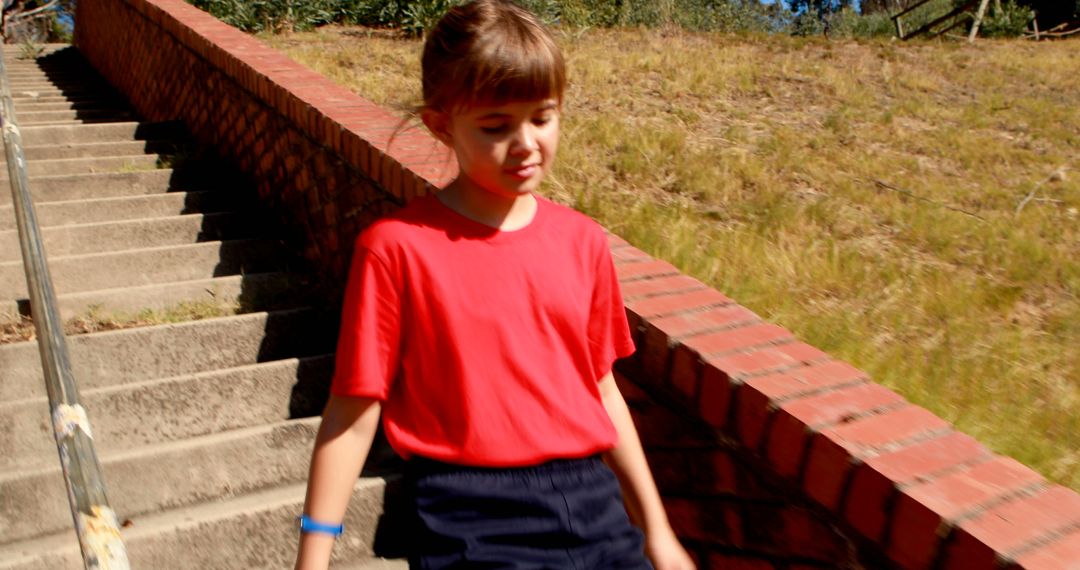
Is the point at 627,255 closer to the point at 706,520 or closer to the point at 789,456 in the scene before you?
the point at 706,520

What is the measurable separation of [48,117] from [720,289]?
6.20 metres

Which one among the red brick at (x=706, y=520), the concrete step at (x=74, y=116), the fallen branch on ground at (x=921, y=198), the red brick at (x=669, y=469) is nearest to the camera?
the red brick at (x=706, y=520)

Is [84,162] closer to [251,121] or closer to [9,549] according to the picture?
[251,121]

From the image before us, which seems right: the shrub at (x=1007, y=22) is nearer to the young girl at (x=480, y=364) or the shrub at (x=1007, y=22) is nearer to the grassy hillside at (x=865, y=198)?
the grassy hillside at (x=865, y=198)

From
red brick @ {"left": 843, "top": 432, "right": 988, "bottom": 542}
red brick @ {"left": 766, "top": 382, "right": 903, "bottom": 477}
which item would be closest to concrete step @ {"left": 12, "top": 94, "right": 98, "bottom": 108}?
red brick @ {"left": 766, "top": 382, "right": 903, "bottom": 477}

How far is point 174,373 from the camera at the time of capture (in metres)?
3.78

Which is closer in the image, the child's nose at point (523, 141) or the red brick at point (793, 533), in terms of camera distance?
the child's nose at point (523, 141)

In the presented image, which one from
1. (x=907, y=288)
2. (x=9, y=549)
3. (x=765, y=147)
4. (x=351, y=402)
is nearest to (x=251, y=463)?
(x=9, y=549)

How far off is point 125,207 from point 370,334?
4.04m

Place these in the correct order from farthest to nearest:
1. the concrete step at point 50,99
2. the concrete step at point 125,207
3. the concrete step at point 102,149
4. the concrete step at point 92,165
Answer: the concrete step at point 50,99, the concrete step at point 102,149, the concrete step at point 92,165, the concrete step at point 125,207

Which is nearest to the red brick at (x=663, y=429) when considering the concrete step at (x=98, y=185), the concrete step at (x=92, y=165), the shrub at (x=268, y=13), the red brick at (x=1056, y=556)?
the red brick at (x=1056, y=556)

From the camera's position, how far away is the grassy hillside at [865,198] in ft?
9.71

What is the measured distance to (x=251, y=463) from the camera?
321 centimetres

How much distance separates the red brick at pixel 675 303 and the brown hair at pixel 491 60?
87 cm
